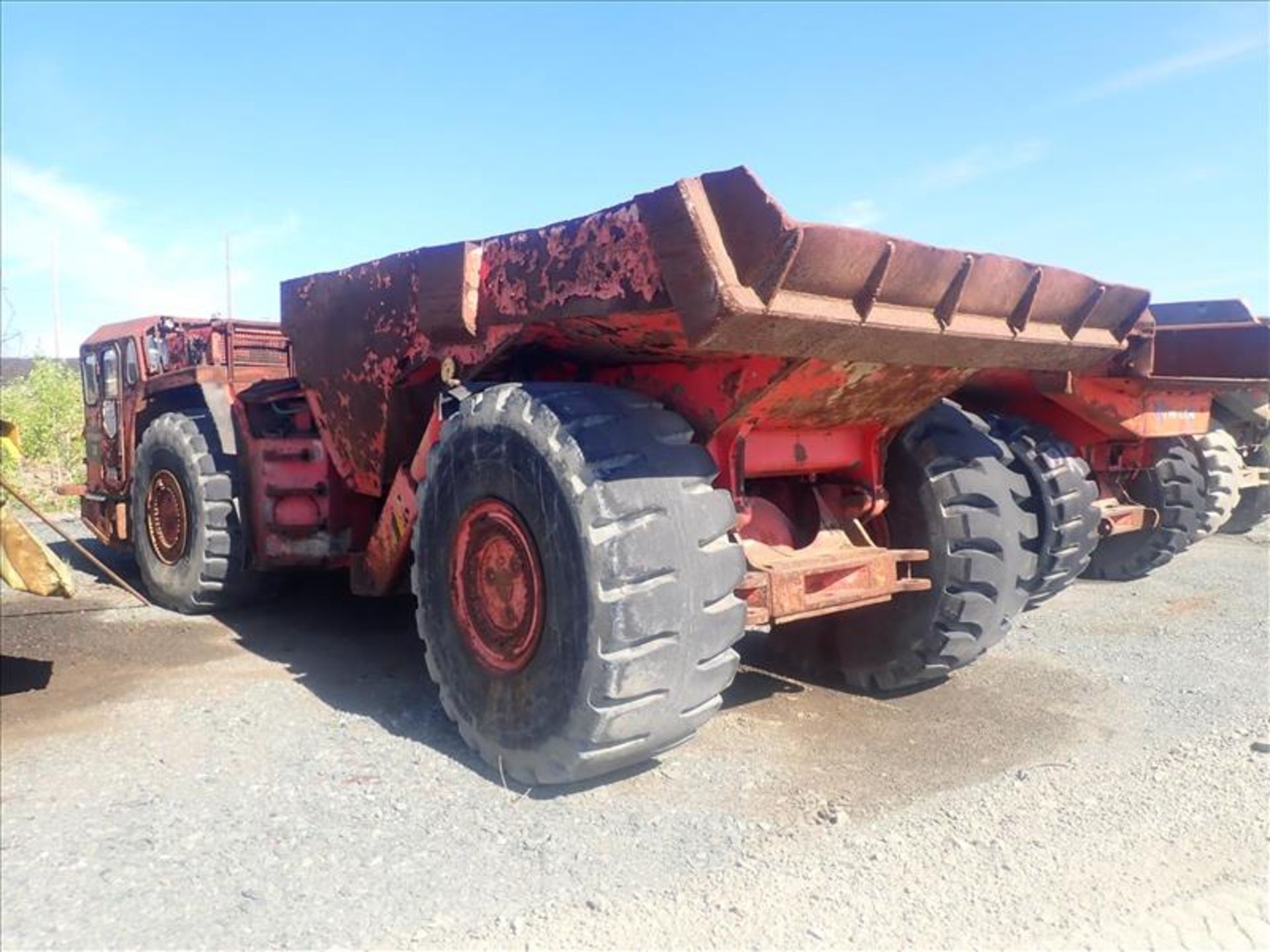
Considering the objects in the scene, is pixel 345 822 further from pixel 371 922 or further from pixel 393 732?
pixel 393 732

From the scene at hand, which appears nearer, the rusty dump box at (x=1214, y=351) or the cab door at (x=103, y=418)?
the rusty dump box at (x=1214, y=351)

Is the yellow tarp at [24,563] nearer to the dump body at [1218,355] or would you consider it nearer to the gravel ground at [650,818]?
the gravel ground at [650,818]

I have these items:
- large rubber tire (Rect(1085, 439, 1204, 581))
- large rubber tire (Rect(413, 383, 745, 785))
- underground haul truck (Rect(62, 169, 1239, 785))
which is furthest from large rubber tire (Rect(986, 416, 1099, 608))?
large rubber tire (Rect(413, 383, 745, 785))

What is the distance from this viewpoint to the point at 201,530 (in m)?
6.30

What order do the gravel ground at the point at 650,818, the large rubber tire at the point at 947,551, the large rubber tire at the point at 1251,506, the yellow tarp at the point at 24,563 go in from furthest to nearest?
the large rubber tire at the point at 1251,506, the large rubber tire at the point at 947,551, the yellow tarp at the point at 24,563, the gravel ground at the point at 650,818

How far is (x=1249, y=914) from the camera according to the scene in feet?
9.51

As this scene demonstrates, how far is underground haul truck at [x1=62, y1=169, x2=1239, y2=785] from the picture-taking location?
3234 millimetres

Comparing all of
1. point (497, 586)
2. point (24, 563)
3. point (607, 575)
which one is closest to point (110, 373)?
point (24, 563)

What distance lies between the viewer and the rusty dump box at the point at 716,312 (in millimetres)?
2994

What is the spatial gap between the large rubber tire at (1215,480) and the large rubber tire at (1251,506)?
2.09 meters

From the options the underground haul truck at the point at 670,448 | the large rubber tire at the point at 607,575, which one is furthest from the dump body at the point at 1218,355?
the large rubber tire at the point at 607,575

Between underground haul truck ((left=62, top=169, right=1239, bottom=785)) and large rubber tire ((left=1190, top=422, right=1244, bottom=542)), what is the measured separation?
505 centimetres

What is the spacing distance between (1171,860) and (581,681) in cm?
193

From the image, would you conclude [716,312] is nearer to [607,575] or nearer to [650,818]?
[607,575]
